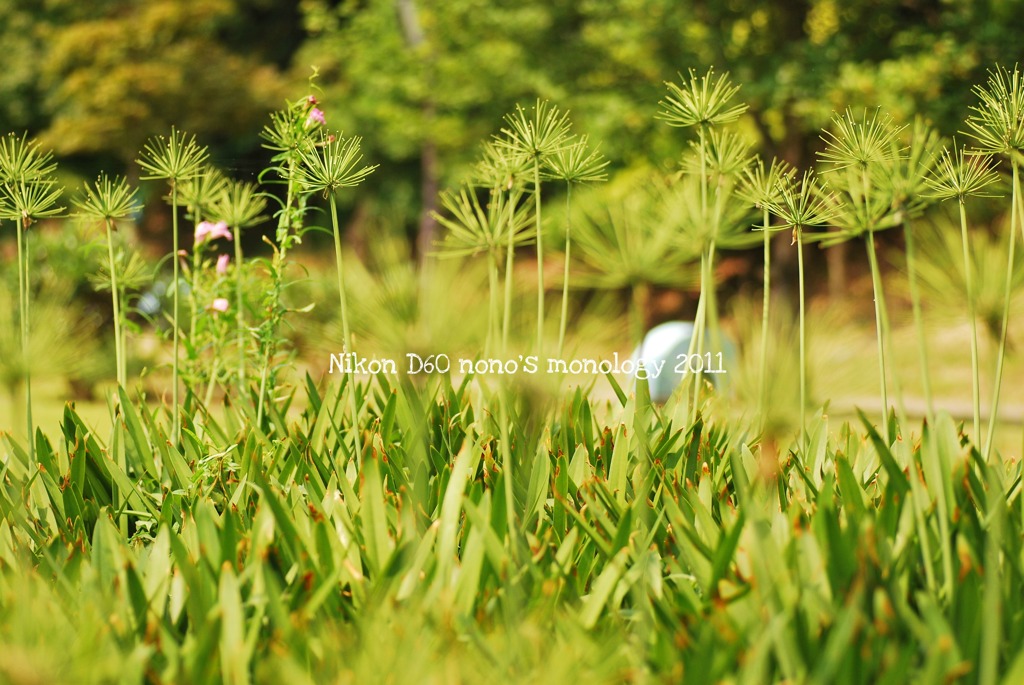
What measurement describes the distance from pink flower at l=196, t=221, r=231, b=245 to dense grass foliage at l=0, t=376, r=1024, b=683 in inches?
46.0

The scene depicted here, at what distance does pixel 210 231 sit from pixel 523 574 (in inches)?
83.3

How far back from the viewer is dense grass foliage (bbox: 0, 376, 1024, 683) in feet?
4.49

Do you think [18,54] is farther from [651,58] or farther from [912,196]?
[912,196]

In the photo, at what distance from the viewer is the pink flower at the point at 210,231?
328cm

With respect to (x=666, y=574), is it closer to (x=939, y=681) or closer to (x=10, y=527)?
(x=939, y=681)

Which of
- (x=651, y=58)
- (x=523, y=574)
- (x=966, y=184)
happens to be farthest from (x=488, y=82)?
(x=523, y=574)

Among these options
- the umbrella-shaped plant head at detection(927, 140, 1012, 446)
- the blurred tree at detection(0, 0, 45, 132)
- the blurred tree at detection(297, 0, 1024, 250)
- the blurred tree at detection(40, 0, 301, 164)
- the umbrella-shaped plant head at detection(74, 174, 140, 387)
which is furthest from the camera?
the blurred tree at detection(0, 0, 45, 132)

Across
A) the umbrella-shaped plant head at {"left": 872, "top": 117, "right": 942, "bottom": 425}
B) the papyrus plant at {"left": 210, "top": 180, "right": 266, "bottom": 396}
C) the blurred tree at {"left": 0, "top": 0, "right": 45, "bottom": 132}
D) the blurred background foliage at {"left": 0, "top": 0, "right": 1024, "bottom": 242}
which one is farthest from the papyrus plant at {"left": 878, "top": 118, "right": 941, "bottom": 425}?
the blurred tree at {"left": 0, "top": 0, "right": 45, "bottom": 132}

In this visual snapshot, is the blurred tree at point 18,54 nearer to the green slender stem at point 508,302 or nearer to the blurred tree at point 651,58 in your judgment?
the blurred tree at point 651,58

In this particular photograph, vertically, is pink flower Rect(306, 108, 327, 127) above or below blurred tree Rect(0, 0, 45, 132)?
below

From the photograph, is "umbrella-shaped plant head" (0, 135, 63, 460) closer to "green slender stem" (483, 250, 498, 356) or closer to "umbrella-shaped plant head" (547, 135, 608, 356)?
"green slender stem" (483, 250, 498, 356)

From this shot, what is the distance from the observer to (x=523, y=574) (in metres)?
1.67

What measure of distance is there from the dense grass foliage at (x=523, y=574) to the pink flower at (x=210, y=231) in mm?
1168

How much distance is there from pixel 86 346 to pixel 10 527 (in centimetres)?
66
